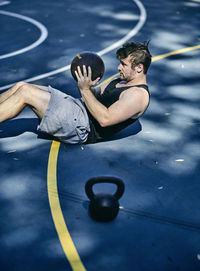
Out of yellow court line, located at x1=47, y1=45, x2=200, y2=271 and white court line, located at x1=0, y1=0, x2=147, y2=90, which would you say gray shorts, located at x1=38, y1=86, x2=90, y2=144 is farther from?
white court line, located at x1=0, y1=0, x2=147, y2=90

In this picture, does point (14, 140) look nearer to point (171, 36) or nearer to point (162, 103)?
point (162, 103)

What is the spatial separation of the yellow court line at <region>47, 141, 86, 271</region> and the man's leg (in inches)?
28.7

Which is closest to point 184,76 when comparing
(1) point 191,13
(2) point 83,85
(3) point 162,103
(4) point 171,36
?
(3) point 162,103

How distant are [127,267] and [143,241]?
434mm

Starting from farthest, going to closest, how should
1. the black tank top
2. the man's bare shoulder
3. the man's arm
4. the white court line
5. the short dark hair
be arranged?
the white court line < the black tank top < the short dark hair < the man's bare shoulder < the man's arm

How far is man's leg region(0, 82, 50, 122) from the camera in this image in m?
6.00

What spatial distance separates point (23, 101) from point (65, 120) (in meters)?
0.67

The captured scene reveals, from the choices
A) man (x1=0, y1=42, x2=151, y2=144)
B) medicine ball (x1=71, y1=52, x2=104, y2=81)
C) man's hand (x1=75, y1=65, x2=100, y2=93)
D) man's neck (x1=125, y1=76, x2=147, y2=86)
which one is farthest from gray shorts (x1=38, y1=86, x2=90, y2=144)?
man's neck (x1=125, y1=76, x2=147, y2=86)

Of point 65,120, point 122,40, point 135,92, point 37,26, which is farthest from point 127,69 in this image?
point 37,26

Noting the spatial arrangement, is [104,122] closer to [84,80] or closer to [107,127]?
[107,127]

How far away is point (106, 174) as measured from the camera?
5.79 metres

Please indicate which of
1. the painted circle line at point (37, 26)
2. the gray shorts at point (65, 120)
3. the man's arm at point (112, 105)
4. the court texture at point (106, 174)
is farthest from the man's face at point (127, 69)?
the painted circle line at point (37, 26)

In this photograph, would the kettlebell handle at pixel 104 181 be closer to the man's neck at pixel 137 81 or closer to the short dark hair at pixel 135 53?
the man's neck at pixel 137 81

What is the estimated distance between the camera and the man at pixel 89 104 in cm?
584
